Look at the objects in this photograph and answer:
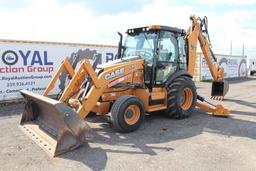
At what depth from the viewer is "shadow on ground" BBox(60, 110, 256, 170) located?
16.3 ft

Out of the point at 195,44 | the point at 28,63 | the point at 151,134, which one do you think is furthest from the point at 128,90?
the point at 28,63

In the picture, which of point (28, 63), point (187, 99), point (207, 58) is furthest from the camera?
point (28, 63)

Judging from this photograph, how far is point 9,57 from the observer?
10234mm

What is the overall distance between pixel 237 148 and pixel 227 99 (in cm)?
658

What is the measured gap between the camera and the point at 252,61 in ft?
104

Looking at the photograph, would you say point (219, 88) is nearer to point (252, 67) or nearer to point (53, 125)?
point (53, 125)

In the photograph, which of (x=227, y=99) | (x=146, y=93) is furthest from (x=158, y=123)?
(x=227, y=99)

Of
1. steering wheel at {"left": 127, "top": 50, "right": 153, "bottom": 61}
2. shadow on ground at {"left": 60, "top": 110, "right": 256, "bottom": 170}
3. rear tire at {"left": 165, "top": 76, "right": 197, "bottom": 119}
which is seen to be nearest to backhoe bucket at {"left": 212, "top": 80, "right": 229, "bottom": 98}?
shadow on ground at {"left": 60, "top": 110, "right": 256, "bottom": 170}

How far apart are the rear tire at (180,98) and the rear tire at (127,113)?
4.01 feet

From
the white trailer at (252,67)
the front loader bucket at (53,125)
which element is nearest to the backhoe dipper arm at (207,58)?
the front loader bucket at (53,125)

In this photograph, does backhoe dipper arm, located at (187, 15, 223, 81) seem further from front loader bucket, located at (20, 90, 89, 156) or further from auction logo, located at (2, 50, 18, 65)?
auction logo, located at (2, 50, 18, 65)

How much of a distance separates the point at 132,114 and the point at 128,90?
87 cm

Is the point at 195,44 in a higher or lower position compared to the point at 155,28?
lower

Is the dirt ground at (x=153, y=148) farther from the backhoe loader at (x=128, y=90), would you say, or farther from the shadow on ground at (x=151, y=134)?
the backhoe loader at (x=128, y=90)
